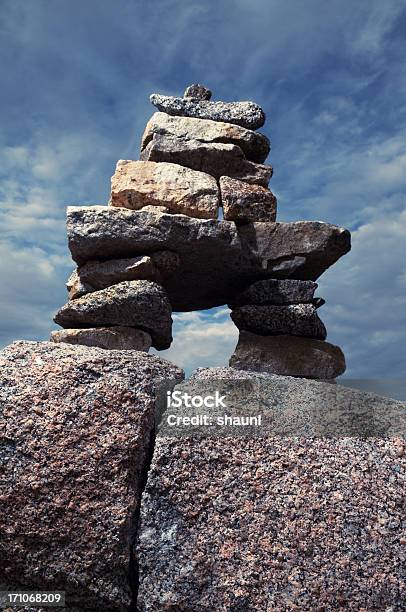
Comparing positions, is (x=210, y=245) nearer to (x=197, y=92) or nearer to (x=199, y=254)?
(x=199, y=254)

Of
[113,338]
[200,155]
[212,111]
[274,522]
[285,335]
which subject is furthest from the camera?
[212,111]

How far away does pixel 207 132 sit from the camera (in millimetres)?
7609

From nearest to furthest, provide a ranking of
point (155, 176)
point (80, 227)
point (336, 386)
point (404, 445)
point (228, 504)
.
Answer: point (228, 504)
point (404, 445)
point (336, 386)
point (80, 227)
point (155, 176)

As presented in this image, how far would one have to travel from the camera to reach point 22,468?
338 cm

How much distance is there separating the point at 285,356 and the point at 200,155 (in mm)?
2711

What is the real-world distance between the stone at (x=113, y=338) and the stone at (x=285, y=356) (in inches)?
45.9

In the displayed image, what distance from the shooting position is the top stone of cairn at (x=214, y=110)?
7.94 m

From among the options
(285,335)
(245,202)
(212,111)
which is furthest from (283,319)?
(212,111)

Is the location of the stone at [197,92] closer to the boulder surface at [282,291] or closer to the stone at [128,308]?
the boulder surface at [282,291]

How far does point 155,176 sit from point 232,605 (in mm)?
5169

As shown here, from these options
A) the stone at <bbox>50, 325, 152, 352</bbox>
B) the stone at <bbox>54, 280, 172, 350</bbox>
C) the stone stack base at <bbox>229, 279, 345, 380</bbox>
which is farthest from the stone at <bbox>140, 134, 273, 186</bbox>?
the stone at <bbox>50, 325, 152, 352</bbox>

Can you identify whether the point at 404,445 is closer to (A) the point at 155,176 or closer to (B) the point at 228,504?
(B) the point at 228,504

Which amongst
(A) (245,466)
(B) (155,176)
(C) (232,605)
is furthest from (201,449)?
(B) (155,176)

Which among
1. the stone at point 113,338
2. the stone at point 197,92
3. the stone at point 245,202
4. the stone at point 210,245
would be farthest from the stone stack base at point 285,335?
the stone at point 197,92
